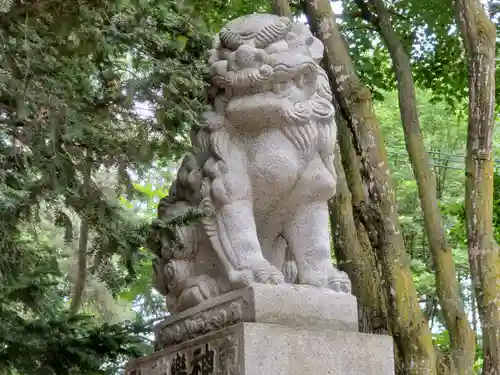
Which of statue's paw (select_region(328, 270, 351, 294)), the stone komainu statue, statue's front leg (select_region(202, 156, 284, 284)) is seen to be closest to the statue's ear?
the stone komainu statue

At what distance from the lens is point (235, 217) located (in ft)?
17.8

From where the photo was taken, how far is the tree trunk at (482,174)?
8070 millimetres

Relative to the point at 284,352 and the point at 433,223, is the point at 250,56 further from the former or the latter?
the point at 433,223

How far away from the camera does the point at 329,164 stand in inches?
220

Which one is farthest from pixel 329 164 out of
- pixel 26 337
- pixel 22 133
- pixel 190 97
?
pixel 26 337

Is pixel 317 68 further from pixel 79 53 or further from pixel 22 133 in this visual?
pixel 22 133

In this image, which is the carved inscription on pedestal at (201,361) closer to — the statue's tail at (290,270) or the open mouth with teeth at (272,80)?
the statue's tail at (290,270)

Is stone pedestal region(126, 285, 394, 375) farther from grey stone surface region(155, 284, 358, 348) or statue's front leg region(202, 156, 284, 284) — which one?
statue's front leg region(202, 156, 284, 284)

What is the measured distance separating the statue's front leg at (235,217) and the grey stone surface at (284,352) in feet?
1.31

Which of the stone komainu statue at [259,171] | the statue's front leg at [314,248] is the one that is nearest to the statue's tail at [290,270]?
the stone komainu statue at [259,171]

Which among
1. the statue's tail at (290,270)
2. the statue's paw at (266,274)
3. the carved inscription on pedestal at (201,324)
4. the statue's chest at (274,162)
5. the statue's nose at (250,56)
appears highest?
the statue's nose at (250,56)

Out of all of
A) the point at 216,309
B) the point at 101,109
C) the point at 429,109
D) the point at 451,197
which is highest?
the point at 429,109

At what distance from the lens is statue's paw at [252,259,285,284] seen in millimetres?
5215

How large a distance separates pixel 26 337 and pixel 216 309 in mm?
2180
